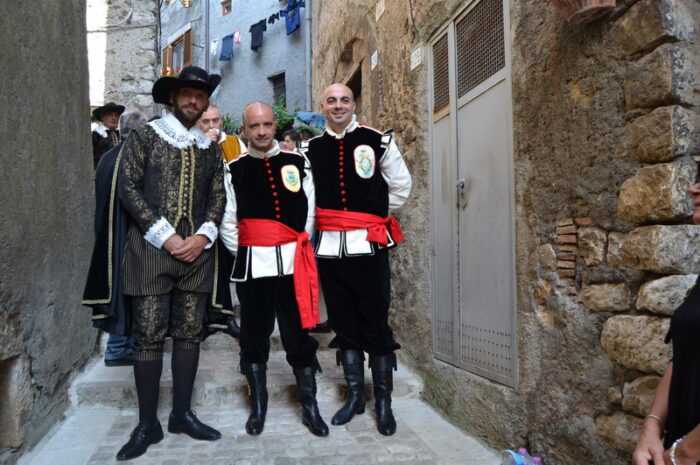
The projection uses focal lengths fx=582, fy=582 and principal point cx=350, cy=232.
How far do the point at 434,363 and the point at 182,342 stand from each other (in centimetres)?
157

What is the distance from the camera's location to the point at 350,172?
3.11 m

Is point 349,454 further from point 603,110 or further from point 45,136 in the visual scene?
point 45,136

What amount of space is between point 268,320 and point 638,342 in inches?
69.5

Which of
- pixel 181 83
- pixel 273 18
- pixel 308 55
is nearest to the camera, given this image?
pixel 181 83

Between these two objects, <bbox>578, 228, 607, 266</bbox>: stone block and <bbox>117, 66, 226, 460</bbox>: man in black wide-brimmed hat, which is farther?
<bbox>117, 66, 226, 460</bbox>: man in black wide-brimmed hat

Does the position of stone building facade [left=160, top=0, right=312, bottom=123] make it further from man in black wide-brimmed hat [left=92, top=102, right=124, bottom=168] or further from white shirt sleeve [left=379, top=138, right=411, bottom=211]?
white shirt sleeve [left=379, top=138, right=411, bottom=211]

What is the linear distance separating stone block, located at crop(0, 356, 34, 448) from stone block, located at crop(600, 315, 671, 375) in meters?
2.43

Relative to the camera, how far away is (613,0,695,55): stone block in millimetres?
1880

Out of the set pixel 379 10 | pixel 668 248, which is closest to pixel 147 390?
pixel 668 248

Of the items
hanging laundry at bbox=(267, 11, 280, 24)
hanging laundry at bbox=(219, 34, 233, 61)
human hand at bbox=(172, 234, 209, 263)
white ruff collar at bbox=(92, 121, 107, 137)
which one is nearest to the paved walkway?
human hand at bbox=(172, 234, 209, 263)

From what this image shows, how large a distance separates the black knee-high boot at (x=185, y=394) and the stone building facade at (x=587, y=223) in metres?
1.37

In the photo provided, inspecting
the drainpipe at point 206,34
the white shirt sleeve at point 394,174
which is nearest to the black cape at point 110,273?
the white shirt sleeve at point 394,174

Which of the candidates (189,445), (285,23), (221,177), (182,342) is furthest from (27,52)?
(285,23)

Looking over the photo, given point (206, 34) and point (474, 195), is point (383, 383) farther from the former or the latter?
point (206, 34)
